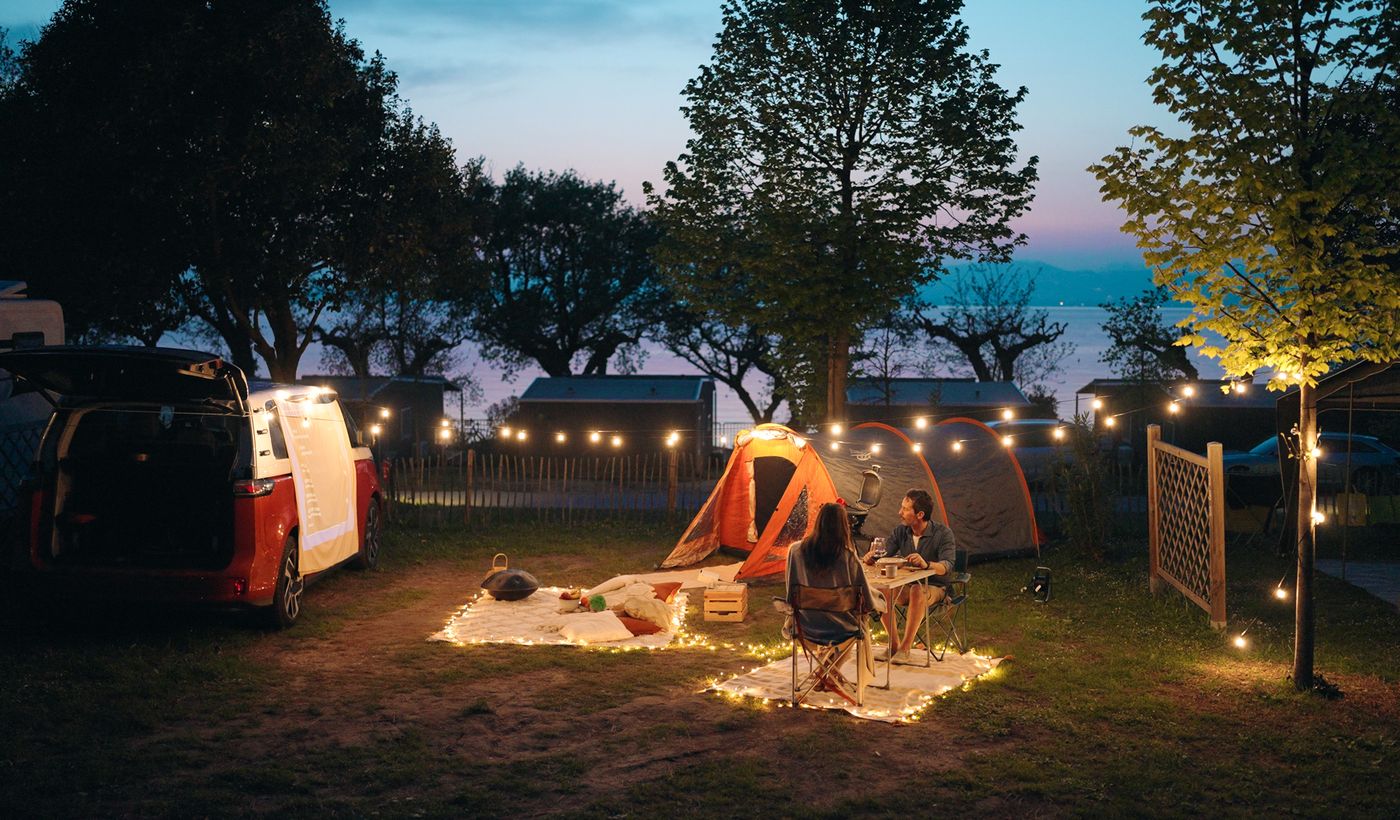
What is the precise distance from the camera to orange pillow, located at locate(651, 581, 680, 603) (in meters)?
10.7

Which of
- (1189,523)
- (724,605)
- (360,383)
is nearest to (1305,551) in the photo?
(1189,523)

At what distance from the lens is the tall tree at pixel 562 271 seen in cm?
3809

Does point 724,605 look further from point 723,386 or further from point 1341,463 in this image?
point 723,386

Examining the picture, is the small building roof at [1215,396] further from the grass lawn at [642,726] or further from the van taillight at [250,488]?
the van taillight at [250,488]

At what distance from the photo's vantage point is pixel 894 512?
12.6 meters

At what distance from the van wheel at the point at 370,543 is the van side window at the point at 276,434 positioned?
2919mm

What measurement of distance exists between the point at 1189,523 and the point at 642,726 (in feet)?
19.0

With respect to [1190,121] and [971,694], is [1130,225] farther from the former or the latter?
[971,694]

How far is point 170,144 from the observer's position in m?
16.8

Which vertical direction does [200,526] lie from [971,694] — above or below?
above

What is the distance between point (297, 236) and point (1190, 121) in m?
15.0

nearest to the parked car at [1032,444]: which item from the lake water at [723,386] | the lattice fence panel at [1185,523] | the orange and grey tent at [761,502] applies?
the orange and grey tent at [761,502]

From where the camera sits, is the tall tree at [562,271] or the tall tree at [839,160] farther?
the tall tree at [562,271]

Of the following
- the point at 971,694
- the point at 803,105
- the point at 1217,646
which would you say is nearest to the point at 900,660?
the point at 971,694
